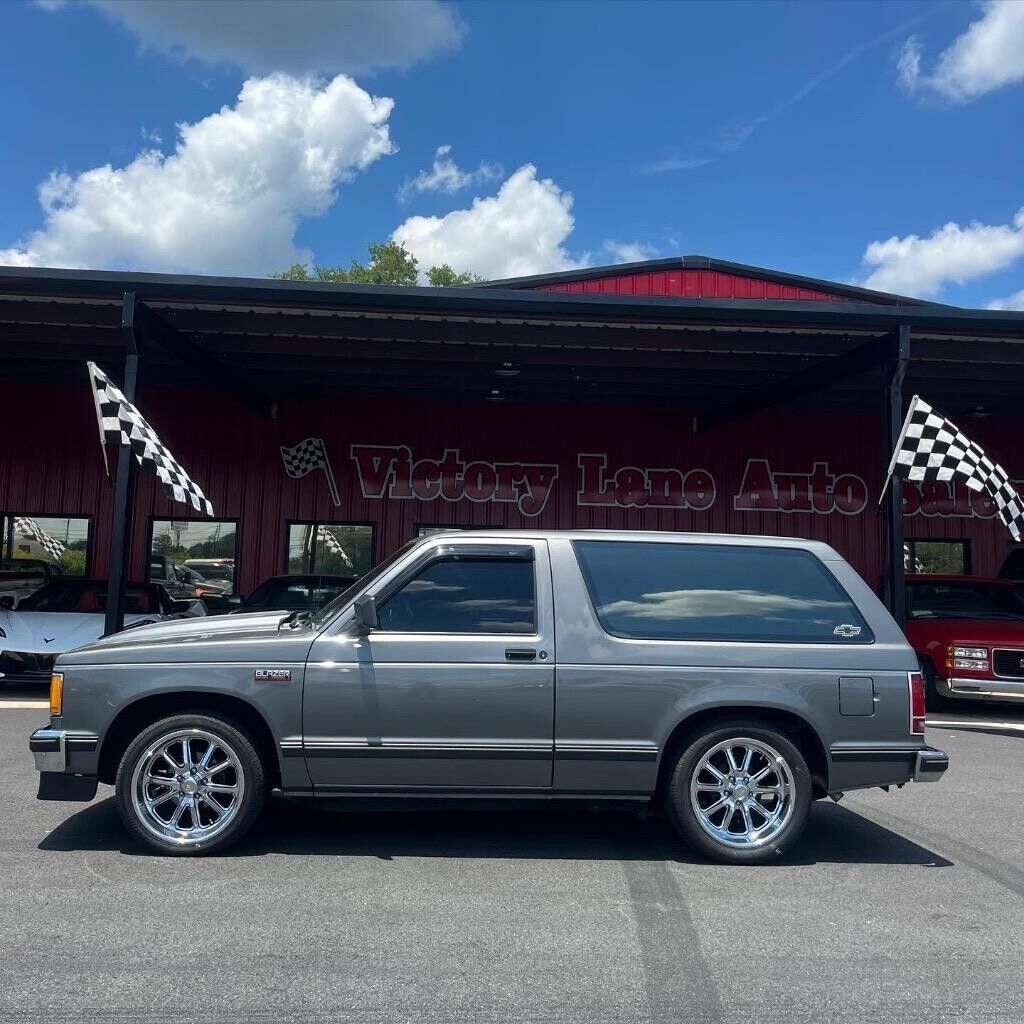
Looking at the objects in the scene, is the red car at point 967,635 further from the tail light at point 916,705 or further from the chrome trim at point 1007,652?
the tail light at point 916,705

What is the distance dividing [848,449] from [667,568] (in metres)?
13.6

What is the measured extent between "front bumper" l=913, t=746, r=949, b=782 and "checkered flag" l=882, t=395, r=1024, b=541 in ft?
18.3

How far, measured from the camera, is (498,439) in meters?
17.0

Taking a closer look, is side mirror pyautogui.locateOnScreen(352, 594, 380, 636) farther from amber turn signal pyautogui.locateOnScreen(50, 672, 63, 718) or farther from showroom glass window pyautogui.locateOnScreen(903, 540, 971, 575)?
showroom glass window pyautogui.locateOnScreen(903, 540, 971, 575)

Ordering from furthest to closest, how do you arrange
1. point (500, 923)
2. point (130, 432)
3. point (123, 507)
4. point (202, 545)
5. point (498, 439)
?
point (498, 439), point (202, 545), point (123, 507), point (130, 432), point (500, 923)

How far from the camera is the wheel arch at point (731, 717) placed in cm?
494

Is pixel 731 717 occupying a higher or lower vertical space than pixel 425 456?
lower

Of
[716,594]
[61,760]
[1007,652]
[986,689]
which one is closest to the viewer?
[61,760]

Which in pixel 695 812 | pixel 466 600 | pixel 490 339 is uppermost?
pixel 490 339

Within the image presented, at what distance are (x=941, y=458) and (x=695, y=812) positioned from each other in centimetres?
677

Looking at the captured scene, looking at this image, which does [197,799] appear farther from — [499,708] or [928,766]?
[928,766]

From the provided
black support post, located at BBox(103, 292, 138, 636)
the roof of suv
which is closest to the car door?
the roof of suv

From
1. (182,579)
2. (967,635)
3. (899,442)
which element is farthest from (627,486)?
(182,579)

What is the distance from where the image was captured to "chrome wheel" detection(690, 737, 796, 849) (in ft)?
16.1
